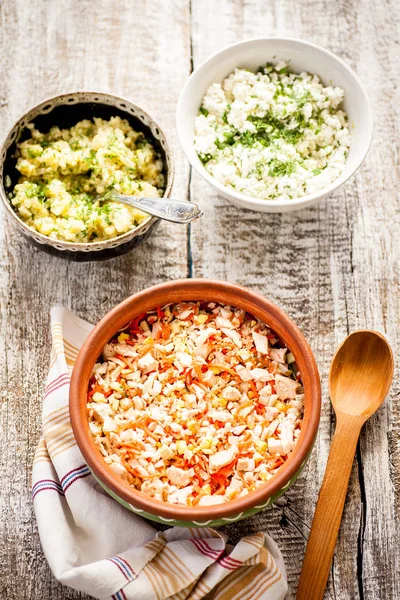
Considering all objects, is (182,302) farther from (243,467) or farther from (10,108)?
(10,108)

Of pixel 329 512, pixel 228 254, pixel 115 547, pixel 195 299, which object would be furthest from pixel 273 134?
pixel 115 547

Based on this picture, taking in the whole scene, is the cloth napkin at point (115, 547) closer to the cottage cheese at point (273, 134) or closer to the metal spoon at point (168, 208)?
the metal spoon at point (168, 208)

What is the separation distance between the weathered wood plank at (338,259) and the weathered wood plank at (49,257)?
0.40 ft

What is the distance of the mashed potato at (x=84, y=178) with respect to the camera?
6.65 feet

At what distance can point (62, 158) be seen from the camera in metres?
2.07

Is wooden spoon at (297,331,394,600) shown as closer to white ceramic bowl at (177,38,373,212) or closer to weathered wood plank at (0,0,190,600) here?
white ceramic bowl at (177,38,373,212)

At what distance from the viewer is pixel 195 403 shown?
191 cm

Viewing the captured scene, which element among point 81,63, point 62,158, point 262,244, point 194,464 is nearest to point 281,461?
point 194,464

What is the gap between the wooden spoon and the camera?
1963 millimetres

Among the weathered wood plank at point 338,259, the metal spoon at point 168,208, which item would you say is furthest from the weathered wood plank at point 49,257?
the metal spoon at point 168,208

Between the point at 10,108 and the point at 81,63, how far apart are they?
0.28m

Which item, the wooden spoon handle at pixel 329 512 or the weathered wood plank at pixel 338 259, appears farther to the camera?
the weathered wood plank at pixel 338 259

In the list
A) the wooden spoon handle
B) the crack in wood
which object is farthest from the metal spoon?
the crack in wood

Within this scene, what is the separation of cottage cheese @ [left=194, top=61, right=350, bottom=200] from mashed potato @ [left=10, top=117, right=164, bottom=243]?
206 millimetres
